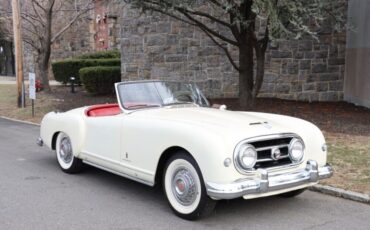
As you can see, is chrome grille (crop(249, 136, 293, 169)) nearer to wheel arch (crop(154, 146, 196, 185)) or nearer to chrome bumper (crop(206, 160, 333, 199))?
chrome bumper (crop(206, 160, 333, 199))

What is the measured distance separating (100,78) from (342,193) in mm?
12823

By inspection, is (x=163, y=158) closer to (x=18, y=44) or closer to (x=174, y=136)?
(x=174, y=136)

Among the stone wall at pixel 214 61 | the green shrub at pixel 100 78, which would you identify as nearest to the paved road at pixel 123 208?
the stone wall at pixel 214 61

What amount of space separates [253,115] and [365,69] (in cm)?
815

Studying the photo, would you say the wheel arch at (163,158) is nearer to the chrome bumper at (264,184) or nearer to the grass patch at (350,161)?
the chrome bumper at (264,184)

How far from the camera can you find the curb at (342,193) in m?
5.63

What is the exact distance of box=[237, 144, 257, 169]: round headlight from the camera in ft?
15.2

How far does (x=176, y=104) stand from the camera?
6141 millimetres

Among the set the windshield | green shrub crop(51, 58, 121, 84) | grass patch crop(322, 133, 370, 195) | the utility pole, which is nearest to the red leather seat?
the windshield

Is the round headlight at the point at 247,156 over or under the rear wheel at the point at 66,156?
over

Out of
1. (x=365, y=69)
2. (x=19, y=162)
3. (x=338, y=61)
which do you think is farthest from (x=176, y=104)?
(x=338, y=61)

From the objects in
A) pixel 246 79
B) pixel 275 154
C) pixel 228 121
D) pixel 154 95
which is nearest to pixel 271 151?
pixel 275 154

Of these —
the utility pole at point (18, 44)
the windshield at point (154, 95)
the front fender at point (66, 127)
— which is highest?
the utility pole at point (18, 44)

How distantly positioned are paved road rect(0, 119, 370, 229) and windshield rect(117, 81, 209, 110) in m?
1.11
